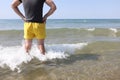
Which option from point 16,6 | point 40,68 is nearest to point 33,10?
point 16,6

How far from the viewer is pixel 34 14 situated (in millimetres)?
5637

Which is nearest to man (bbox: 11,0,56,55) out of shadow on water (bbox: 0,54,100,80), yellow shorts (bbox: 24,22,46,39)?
yellow shorts (bbox: 24,22,46,39)

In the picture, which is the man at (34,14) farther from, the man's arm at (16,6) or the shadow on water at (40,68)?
the shadow on water at (40,68)

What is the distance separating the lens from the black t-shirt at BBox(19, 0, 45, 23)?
220 inches

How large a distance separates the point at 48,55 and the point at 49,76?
173 centimetres

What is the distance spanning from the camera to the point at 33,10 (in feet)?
18.4

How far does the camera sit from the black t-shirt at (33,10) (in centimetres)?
559

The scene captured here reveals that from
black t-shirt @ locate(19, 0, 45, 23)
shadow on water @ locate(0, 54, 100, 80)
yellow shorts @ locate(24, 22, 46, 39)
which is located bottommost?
shadow on water @ locate(0, 54, 100, 80)

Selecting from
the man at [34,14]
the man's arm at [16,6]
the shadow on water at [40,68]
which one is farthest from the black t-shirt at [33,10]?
the shadow on water at [40,68]

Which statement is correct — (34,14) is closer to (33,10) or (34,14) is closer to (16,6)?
(33,10)

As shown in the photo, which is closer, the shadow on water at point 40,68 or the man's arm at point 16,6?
the shadow on water at point 40,68

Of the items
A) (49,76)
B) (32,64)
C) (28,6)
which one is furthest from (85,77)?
(28,6)

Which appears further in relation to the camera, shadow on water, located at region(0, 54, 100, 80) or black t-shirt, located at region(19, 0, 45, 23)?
black t-shirt, located at region(19, 0, 45, 23)

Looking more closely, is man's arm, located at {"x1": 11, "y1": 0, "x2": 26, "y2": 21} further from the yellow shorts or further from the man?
the yellow shorts
